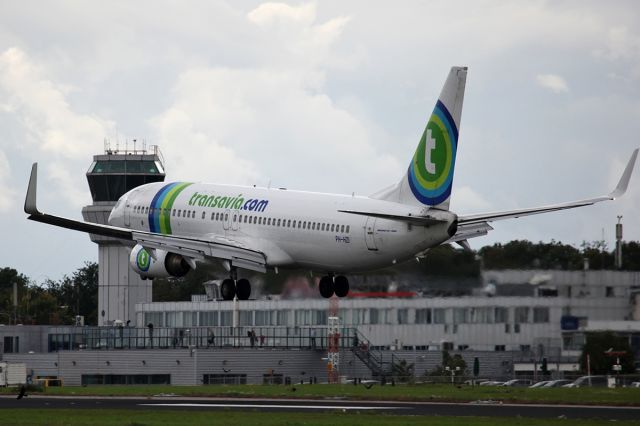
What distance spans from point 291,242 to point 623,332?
1601cm

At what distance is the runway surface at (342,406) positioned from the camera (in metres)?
62.8

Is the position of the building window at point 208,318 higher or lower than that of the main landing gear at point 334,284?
lower

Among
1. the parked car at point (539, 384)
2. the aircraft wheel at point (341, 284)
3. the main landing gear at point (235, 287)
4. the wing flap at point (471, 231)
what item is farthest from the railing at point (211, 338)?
the wing flap at point (471, 231)

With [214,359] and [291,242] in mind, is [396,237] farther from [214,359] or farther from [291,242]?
[214,359]

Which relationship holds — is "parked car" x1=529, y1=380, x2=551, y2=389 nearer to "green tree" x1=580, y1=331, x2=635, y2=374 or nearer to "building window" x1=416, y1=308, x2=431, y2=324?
"green tree" x1=580, y1=331, x2=635, y2=374

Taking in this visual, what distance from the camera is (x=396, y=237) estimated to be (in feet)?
222

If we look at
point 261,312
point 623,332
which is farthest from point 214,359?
point 623,332

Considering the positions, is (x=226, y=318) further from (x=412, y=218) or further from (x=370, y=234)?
(x=412, y=218)

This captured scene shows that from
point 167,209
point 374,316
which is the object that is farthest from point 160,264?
point 374,316

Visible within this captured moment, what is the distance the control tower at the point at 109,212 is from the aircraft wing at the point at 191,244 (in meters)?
59.0

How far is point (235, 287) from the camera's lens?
A: 7612 centimetres

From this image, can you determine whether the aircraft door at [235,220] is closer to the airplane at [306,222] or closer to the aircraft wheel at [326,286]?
the airplane at [306,222]

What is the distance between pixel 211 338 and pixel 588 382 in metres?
36.6

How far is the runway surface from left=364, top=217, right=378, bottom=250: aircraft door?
23.0 feet
